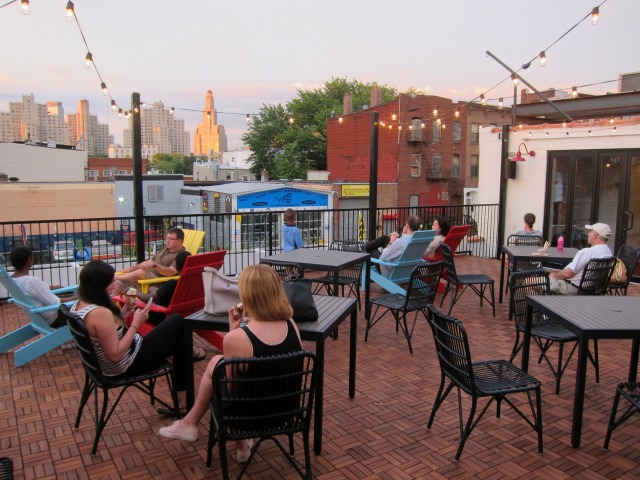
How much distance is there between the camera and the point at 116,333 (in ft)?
9.96

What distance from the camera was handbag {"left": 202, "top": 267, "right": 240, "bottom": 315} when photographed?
3.34 meters

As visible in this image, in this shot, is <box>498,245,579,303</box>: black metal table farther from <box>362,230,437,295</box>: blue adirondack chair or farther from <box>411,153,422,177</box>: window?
<box>411,153,422,177</box>: window

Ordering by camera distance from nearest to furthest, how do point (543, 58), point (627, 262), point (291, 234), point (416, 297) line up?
point (416, 297) < point (627, 262) < point (291, 234) < point (543, 58)

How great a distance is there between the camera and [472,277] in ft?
21.4

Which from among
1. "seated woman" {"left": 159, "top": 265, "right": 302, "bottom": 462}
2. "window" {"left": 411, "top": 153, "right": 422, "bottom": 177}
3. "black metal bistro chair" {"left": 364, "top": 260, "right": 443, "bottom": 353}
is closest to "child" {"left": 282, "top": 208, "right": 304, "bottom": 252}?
"black metal bistro chair" {"left": 364, "top": 260, "right": 443, "bottom": 353}

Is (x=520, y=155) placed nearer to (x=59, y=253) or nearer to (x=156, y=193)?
(x=59, y=253)

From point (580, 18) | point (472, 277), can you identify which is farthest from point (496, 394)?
point (580, 18)

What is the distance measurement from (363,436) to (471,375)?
881 mm

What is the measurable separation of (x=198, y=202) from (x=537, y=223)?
2867 cm

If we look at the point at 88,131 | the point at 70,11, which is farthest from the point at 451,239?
the point at 88,131

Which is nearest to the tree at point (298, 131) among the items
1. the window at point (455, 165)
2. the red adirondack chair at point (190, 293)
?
the window at point (455, 165)

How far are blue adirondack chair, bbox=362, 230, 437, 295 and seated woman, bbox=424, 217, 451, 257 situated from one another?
568 mm

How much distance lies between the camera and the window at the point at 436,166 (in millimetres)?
37828

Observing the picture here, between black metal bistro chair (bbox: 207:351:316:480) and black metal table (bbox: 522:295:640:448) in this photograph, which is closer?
black metal bistro chair (bbox: 207:351:316:480)
